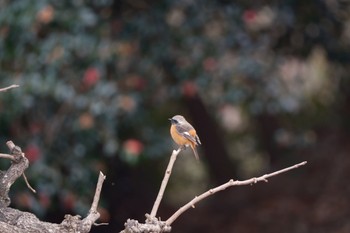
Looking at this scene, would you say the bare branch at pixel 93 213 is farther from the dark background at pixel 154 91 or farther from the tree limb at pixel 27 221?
the dark background at pixel 154 91

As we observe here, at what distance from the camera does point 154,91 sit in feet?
19.5

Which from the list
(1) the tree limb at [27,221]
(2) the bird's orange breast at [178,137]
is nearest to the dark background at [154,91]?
(2) the bird's orange breast at [178,137]

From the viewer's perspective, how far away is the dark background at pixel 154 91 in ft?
16.5

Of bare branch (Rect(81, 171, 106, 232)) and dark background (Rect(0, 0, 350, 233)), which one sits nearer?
bare branch (Rect(81, 171, 106, 232))

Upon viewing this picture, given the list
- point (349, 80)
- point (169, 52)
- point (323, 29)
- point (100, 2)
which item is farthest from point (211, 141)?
point (100, 2)

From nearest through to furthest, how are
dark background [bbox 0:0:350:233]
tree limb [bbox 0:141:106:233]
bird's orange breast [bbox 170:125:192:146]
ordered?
tree limb [bbox 0:141:106:233]
bird's orange breast [bbox 170:125:192:146]
dark background [bbox 0:0:350:233]

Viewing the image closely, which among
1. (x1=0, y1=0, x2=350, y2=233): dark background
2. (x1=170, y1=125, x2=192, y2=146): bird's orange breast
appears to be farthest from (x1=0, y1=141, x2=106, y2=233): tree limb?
(x1=0, y1=0, x2=350, y2=233): dark background

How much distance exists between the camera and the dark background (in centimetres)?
504

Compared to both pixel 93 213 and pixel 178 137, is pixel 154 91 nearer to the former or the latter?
pixel 178 137

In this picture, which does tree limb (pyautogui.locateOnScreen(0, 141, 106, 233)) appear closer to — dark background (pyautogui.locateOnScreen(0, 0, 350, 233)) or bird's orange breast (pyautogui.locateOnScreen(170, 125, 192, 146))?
bird's orange breast (pyautogui.locateOnScreen(170, 125, 192, 146))

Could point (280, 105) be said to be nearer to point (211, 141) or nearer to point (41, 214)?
point (41, 214)

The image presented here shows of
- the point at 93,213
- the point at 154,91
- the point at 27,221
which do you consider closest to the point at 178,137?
the point at 93,213

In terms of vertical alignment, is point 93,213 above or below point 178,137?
below

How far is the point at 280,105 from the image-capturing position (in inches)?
236
